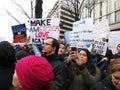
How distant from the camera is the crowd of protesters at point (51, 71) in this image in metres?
2.68

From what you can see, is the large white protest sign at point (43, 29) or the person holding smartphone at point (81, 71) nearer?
the person holding smartphone at point (81, 71)

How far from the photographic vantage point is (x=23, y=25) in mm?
9172

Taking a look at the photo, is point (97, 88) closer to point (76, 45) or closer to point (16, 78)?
point (16, 78)

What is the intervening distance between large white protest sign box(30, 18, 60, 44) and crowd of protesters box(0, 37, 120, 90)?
17.9 inches

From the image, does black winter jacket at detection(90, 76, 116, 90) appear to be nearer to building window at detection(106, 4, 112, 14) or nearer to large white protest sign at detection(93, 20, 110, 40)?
large white protest sign at detection(93, 20, 110, 40)

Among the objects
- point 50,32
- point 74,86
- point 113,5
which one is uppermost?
point 113,5

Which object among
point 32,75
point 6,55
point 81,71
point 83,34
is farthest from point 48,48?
point 32,75

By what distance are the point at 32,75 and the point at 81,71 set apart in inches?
120

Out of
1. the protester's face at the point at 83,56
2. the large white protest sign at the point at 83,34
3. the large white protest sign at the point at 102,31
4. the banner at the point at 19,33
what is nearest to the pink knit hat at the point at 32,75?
the protester's face at the point at 83,56

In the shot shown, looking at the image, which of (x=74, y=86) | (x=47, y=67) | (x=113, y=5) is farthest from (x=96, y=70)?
(x=113, y=5)

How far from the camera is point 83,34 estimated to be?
7.40 meters

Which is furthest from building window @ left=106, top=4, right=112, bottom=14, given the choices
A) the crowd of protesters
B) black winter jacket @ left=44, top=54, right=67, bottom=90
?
black winter jacket @ left=44, top=54, right=67, bottom=90

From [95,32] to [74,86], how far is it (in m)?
2.83

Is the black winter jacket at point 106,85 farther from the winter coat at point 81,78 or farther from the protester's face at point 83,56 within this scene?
the protester's face at point 83,56
